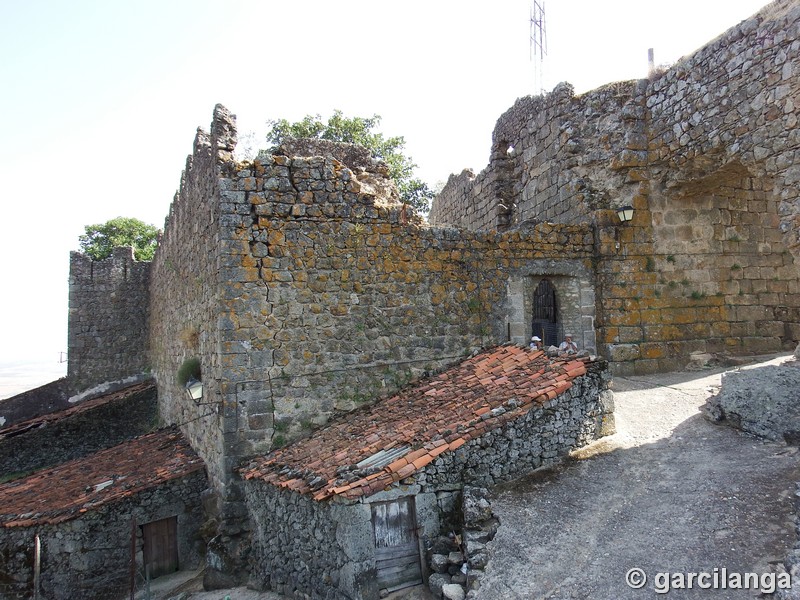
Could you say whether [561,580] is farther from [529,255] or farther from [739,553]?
[529,255]

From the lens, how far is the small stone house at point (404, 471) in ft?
18.7

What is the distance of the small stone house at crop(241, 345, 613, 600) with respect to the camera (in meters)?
5.69

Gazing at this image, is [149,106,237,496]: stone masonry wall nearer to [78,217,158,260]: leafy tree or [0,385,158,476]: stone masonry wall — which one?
[0,385,158,476]: stone masonry wall

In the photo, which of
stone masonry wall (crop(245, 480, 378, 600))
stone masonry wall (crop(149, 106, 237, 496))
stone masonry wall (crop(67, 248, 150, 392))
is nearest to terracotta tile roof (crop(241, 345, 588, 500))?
stone masonry wall (crop(245, 480, 378, 600))

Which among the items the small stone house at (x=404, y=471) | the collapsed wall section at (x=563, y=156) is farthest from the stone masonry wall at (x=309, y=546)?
the collapsed wall section at (x=563, y=156)

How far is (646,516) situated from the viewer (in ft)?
17.5

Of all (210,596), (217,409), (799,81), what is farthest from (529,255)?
(210,596)

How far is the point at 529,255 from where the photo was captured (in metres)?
9.67

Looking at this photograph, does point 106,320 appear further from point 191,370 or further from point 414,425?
point 414,425

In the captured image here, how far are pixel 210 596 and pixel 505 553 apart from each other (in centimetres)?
408

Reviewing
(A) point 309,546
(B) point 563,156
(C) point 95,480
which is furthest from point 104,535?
(B) point 563,156

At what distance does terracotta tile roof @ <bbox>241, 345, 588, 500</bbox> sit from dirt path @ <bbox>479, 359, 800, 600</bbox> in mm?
862

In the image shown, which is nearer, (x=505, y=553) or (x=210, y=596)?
(x=505, y=553)

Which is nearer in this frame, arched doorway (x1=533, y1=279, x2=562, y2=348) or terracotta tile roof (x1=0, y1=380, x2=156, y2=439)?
arched doorway (x1=533, y1=279, x2=562, y2=348)
